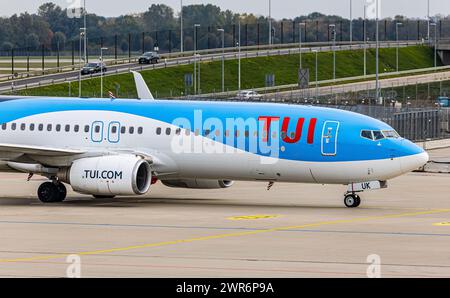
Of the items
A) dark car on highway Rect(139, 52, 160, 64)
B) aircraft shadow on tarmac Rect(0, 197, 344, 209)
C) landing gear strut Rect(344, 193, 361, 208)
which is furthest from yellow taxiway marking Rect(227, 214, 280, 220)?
dark car on highway Rect(139, 52, 160, 64)

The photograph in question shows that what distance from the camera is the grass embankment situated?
136500 mm

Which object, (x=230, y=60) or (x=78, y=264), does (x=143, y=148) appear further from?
(x=230, y=60)

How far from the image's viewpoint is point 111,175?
151ft

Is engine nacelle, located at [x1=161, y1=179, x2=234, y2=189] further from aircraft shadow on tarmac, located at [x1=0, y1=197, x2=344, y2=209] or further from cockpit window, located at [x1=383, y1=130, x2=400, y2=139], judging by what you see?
cockpit window, located at [x1=383, y1=130, x2=400, y2=139]

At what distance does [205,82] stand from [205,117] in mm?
109009

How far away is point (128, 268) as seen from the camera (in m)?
29.6

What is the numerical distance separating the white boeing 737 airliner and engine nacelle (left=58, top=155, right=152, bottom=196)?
4 cm

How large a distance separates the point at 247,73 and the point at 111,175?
392 feet

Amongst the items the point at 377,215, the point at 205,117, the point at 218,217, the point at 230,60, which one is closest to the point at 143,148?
the point at 205,117

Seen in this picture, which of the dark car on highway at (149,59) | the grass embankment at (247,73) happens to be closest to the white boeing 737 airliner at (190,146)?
the grass embankment at (247,73)

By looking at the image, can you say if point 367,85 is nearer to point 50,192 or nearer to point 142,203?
point 142,203

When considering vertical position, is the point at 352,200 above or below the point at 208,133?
below

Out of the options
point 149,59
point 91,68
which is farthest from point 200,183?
point 149,59

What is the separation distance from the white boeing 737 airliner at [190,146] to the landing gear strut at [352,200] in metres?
0.05
